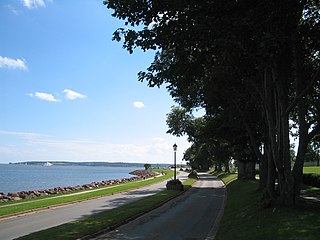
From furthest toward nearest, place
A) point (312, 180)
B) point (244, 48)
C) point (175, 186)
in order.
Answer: point (175, 186), point (312, 180), point (244, 48)

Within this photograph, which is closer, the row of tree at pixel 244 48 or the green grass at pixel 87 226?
the row of tree at pixel 244 48

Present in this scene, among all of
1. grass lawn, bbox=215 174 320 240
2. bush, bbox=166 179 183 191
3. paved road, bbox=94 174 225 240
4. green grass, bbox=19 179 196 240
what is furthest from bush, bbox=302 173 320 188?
grass lawn, bbox=215 174 320 240

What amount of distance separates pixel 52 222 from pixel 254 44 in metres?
12.0

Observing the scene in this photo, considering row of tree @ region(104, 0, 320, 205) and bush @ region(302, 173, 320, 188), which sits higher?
row of tree @ region(104, 0, 320, 205)

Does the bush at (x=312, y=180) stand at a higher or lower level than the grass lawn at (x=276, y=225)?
higher

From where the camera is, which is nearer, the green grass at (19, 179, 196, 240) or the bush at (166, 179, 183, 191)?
the green grass at (19, 179, 196, 240)

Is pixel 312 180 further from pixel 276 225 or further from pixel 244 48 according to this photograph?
pixel 244 48

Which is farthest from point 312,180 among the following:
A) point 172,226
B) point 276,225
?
point 276,225

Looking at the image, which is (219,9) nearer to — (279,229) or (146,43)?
(146,43)

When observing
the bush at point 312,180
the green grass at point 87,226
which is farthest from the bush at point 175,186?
the green grass at point 87,226

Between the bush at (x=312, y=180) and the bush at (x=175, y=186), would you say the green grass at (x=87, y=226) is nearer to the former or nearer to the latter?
the bush at (x=312, y=180)

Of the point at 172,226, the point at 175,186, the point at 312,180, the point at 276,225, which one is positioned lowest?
the point at 172,226

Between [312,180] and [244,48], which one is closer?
[244,48]

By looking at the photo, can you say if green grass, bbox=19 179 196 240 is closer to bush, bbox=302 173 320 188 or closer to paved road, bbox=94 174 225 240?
paved road, bbox=94 174 225 240
